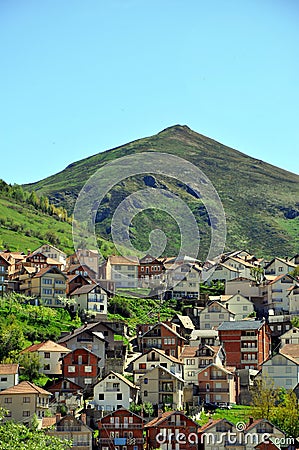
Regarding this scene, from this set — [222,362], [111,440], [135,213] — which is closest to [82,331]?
[222,362]

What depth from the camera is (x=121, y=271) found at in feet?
381

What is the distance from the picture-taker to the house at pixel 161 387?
239 ft

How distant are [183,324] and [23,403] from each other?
2881 centimetres

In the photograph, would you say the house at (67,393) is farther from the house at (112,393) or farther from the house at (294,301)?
the house at (294,301)

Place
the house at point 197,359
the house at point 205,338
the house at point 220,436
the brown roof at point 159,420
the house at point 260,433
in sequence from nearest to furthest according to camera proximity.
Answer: the house at point 260,433 → the house at point 220,436 → the brown roof at point 159,420 → the house at point 197,359 → the house at point 205,338

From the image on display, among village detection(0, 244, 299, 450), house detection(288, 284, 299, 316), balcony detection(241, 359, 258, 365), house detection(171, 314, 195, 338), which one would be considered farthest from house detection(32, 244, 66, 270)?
balcony detection(241, 359, 258, 365)

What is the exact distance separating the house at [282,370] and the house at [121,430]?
16523 millimetres

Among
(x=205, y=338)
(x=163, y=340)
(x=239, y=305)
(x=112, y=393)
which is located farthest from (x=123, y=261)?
(x=112, y=393)

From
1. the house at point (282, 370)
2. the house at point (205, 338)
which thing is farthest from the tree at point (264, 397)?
the house at point (205, 338)

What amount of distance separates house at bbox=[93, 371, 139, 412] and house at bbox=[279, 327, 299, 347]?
2203cm

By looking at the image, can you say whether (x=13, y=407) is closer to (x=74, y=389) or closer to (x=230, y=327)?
(x=74, y=389)

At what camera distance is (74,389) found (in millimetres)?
73438

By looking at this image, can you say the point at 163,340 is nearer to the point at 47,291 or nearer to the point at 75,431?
the point at 47,291

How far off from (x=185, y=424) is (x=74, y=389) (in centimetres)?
1271
